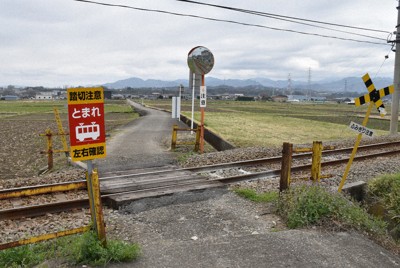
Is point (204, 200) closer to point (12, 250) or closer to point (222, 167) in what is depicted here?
point (222, 167)

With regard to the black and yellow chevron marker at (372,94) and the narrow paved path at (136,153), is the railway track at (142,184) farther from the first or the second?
the black and yellow chevron marker at (372,94)

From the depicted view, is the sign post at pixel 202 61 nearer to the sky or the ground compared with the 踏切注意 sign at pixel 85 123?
nearer to the sky

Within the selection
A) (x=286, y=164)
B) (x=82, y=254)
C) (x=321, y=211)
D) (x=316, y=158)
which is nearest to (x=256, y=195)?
(x=286, y=164)

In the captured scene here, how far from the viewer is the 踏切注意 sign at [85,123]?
369 cm

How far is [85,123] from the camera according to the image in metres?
3.79

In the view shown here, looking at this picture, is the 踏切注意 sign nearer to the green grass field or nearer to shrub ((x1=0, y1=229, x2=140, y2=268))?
shrub ((x1=0, y1=229, x2=140, y2=268))

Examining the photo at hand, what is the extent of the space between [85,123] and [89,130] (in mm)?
92

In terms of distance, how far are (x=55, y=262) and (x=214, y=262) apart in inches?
70.9

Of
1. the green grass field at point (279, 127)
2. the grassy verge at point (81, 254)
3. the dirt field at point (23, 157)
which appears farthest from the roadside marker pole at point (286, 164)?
the green grass field at point (279, 127)

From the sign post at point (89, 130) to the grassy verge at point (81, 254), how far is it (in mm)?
138

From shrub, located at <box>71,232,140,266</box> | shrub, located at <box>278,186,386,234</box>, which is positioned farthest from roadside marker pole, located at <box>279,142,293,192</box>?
shrub, located at <box>71,232,140,266</box>

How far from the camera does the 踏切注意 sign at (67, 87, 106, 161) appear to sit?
3.69 metres

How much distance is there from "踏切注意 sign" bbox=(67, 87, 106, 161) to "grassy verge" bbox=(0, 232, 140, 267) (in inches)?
39.8

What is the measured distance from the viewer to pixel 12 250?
4098 mm
